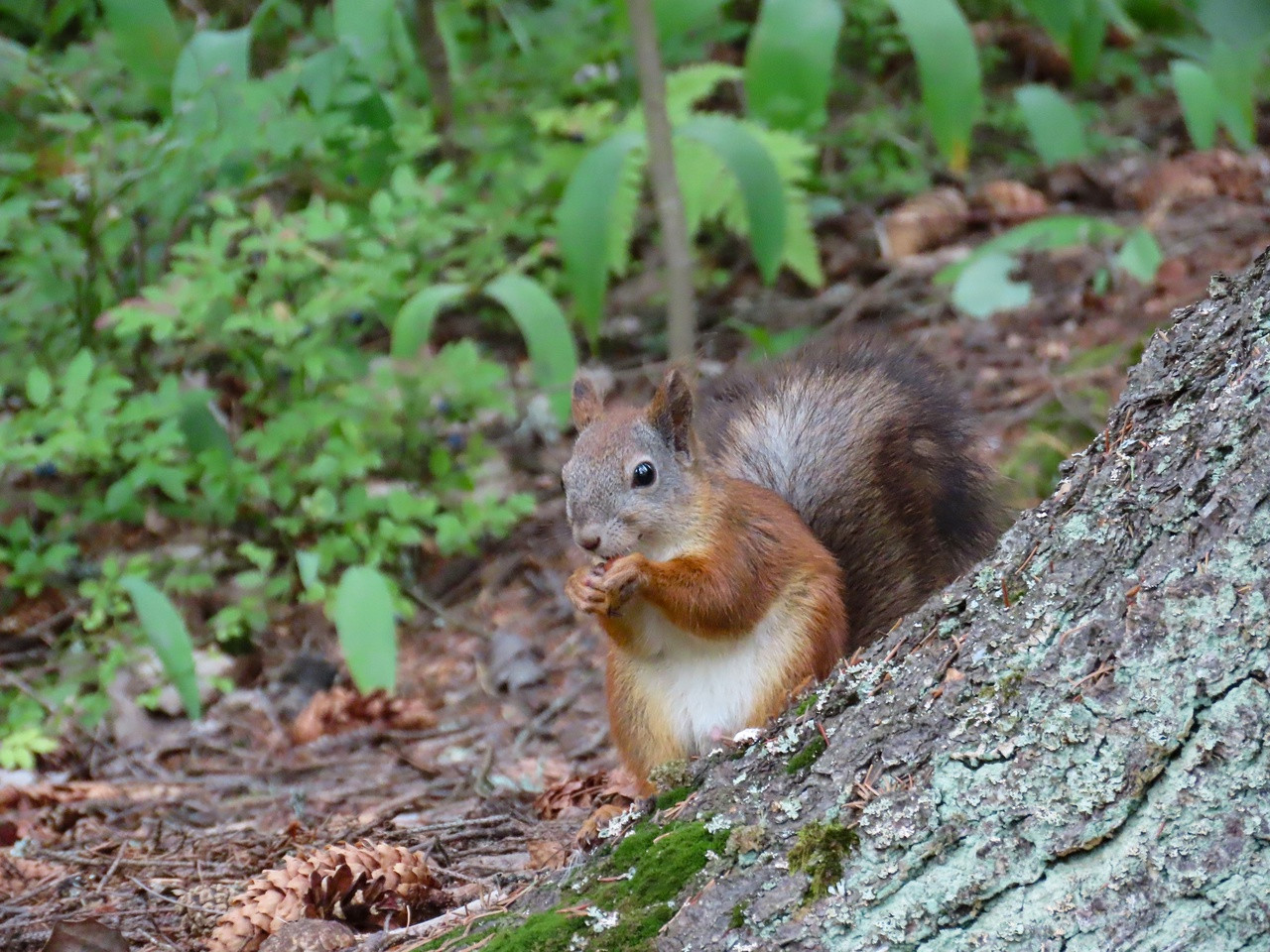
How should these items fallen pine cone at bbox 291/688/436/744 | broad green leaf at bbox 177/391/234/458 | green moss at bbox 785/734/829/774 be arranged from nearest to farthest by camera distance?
green moss at bbox 785/734/829/774
fallen pine cone at bbox 291/688/436/744
broad green leaf at bbox 177/391/234/458

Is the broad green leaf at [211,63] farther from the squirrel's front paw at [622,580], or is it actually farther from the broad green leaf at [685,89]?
the squirrel's front paw at [622,580]

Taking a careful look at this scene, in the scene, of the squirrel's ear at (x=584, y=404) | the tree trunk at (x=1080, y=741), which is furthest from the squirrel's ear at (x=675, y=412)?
the tree trunk at (x=1080, y=741)

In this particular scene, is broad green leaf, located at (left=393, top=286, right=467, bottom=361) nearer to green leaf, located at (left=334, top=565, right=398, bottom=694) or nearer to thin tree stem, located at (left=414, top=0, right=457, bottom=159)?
green leaf, located at (left=334, top=565, right=398, bottom=694)

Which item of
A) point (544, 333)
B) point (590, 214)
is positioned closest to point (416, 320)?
point (544, 333)

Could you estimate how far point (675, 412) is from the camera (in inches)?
89.4

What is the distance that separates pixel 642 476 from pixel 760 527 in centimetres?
21

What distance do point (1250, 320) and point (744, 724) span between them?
1.01m

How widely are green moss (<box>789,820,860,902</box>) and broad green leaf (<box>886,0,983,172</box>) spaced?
8.48 feet

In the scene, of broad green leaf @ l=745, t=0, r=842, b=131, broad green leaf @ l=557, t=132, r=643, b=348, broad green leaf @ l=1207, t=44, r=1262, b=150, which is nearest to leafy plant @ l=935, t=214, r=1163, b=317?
broad green leaf @ l=1207, t=44, r=1262, b=150

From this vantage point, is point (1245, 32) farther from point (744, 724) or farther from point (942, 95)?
point (744, 724)

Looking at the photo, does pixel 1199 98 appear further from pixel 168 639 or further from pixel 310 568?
pixel 168 639

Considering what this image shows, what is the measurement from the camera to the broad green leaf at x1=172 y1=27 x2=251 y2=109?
11.4 ft

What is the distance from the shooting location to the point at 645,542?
2.22 meters

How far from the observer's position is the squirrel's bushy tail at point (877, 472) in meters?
2.34
